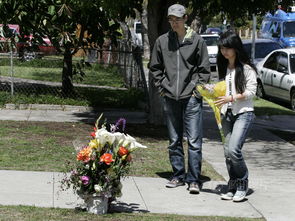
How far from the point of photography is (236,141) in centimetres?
782

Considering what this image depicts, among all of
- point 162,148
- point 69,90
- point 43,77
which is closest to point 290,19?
point 43,77

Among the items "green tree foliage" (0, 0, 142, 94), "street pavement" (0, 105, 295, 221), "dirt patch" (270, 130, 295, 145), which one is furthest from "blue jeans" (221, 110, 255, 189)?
"dirt patch" (270, 130, 295, 145)

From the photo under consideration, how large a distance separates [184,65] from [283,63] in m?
11.6

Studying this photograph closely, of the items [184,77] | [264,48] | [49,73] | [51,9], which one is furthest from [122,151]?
[264,48]

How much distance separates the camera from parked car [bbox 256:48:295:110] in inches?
727

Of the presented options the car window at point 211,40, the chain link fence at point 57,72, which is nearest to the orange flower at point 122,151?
the chain link fence at point 57,72

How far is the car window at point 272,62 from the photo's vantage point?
774 inches

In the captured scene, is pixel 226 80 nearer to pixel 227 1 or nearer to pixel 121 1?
pixel 121 1

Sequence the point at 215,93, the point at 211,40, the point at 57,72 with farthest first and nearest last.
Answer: the point at 211,40 → the point at 57,72 → the point at 215,93

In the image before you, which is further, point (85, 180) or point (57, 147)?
point (57, 147)

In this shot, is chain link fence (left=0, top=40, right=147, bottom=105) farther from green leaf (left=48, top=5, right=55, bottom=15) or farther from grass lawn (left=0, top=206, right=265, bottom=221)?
grass lawn (left=0, top=206, right=265, bottom=221)

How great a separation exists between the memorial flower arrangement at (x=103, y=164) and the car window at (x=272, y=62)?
12.9m

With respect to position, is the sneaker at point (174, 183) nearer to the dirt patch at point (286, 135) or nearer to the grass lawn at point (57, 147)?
the grass lawn at point (57, 147)

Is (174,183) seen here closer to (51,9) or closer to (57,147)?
(57,147)
